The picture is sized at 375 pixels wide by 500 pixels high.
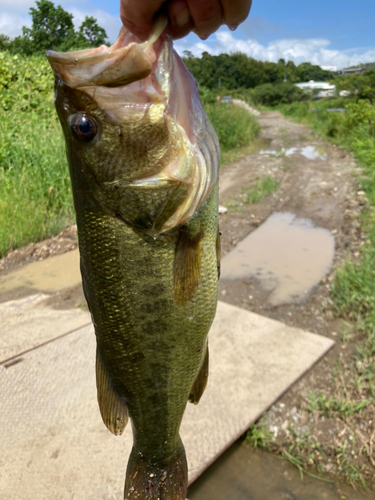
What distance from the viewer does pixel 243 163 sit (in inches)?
475

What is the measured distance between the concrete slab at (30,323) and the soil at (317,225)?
0.77ft

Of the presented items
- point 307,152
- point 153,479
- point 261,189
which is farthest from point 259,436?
point 307,152

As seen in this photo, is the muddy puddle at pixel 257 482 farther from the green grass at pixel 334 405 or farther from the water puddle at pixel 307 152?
the water puddle at pixel 307 152

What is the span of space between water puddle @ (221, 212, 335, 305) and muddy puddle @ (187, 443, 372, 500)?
2.04m

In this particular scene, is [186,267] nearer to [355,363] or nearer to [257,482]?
[257,482]

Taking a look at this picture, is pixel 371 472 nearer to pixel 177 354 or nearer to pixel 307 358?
pixel 307 358

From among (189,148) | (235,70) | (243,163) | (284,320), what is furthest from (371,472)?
(235,70)

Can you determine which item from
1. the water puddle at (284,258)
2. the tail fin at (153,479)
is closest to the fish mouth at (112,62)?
the tail fin at (153,479)

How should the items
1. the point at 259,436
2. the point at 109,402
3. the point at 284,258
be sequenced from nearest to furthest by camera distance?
the point at 109,402 < the point at 259,436 < the point at 284,258

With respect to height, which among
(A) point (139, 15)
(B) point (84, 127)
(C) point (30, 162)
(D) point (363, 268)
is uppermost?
(A) point (139, 15)

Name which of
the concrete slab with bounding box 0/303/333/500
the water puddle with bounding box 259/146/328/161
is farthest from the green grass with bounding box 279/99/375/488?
the water puddle with bounding box 259/146/328/161

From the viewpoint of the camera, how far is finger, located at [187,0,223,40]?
44.3 inches

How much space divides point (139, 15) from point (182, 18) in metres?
0.15

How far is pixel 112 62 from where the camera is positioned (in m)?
1.05
